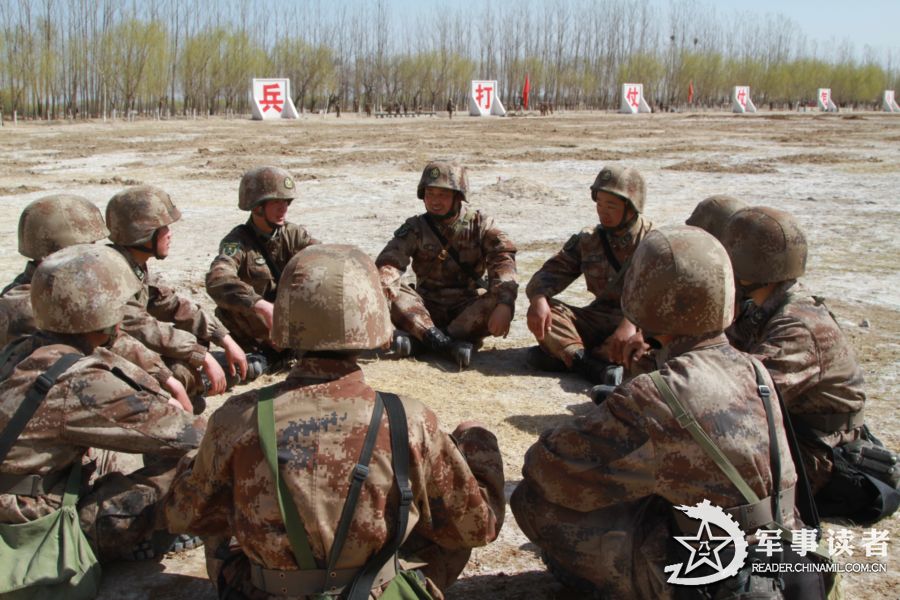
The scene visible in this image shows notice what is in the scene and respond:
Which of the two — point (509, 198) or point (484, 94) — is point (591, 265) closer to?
point (509, 198)

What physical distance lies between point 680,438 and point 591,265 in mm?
3542

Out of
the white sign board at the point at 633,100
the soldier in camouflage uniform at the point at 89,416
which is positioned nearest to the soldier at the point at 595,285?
the soldier in camouflage uniform at the point at 89,416

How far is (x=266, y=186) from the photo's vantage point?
6.06 m

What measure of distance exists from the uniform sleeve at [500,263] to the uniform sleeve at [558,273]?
7.4 inches

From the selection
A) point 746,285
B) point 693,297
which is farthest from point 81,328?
point 746,285

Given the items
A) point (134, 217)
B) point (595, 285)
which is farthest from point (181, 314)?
point (595, 285)

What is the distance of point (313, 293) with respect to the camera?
2600 millimetres

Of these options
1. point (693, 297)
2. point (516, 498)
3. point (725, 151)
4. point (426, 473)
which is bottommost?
point (516, 498)

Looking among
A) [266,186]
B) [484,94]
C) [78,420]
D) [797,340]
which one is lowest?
[78,420]

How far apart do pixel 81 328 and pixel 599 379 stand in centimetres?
363

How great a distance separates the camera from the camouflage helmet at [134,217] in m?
5.11

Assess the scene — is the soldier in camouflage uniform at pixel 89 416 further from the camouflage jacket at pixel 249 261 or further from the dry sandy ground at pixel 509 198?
the camouflage jacket at pixel 249 261

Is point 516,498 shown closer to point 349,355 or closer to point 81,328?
point 349,355

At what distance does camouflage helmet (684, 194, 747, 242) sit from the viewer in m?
5.42
